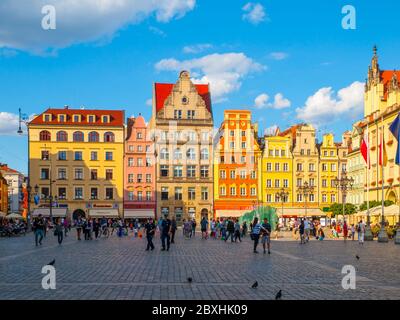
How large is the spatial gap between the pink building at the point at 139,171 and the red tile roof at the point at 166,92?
3.63m

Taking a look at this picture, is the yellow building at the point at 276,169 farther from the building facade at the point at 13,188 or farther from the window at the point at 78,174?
the building facade at the point at 13,188

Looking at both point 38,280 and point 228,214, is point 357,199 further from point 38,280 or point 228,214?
point 38,280

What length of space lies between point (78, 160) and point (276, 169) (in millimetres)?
29102

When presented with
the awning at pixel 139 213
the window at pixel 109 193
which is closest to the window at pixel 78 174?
the window at pixel 109 193

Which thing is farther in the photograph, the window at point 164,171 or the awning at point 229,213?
the window at point 164,171

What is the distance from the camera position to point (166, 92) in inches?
3762

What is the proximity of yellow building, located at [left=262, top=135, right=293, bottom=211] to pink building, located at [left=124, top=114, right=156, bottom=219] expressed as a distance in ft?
53.8

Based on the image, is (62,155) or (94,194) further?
(62,155)

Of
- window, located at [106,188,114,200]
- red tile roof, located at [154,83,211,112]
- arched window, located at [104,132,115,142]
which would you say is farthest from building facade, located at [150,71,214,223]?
window, located at [106,188,114,200]

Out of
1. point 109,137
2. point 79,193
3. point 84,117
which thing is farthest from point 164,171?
point 84,117

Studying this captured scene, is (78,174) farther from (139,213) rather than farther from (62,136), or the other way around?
(139,213)

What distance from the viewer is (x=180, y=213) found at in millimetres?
90812

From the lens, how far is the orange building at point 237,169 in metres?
89.7
